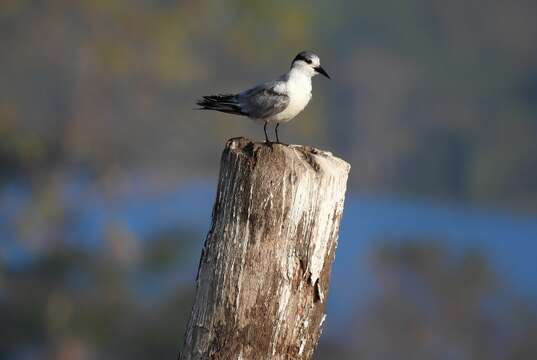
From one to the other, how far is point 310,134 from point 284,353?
1954 centimetres

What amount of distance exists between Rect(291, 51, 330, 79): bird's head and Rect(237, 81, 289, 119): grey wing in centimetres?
30

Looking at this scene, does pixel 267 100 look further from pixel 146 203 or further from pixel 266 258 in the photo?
pixel 146 203

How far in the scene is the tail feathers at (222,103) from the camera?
5.30m

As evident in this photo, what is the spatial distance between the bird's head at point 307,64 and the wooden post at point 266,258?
5.21 feet

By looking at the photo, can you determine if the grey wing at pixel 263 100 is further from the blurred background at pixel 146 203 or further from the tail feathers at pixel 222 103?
the blurred background at pixel 146 203

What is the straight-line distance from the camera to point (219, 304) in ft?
13.2

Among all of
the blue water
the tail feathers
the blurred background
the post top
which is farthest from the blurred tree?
the post top

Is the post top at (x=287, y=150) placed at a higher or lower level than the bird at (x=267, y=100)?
lower

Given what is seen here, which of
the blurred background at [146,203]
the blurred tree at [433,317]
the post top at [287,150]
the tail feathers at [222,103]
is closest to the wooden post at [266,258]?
the post top at [287,150]

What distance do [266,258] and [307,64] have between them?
1952 mm

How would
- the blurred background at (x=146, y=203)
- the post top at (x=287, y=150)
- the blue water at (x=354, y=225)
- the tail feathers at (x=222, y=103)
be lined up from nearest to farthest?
the post top at (x=287, y=150)
the tail feathers at (x=222, y=103)
the blurred background at (x=146, y=203)
the blue water at (x=354, y=225)

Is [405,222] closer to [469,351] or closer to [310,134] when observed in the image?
[469,351]

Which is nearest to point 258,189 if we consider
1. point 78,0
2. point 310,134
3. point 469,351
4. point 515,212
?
point 310,134

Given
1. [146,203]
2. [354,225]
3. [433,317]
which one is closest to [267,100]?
[146,203]
